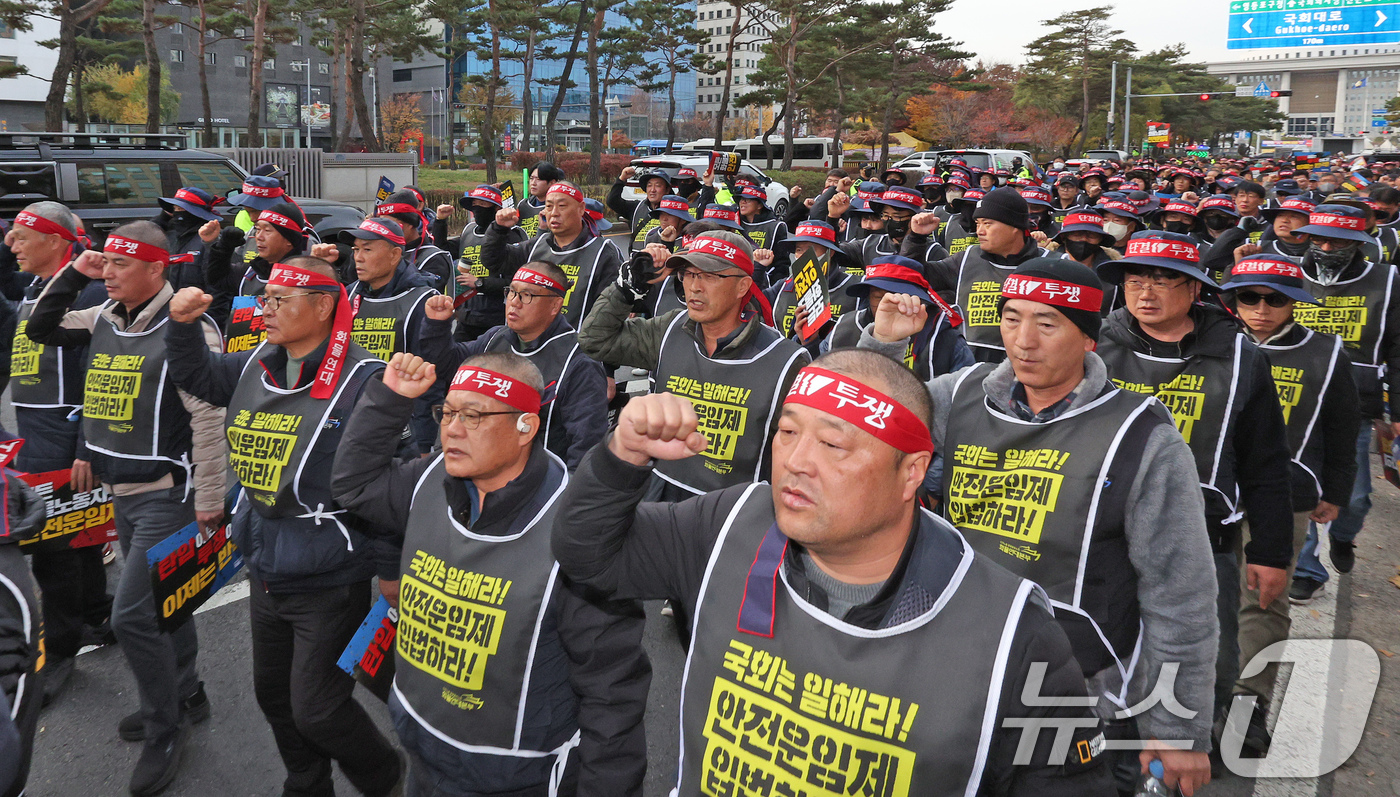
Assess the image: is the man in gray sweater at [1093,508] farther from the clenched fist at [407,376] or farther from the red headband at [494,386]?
the clenched fist at [407,376]

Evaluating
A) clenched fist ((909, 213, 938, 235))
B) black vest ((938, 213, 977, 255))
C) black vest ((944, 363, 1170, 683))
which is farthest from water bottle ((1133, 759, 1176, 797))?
black vest ((938, 213, 977, 255))

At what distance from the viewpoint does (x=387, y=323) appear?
19.4 ft

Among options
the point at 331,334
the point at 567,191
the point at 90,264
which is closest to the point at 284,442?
the point at 331,334

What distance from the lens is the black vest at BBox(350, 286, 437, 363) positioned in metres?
5.89

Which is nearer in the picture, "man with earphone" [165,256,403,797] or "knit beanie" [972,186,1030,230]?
"man with earphone" [165,256,403,797]

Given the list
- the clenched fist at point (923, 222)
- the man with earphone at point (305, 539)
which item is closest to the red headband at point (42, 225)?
the man with earphone at point (305, 539)

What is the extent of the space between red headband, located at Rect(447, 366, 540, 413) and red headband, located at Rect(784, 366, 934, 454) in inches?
48.8

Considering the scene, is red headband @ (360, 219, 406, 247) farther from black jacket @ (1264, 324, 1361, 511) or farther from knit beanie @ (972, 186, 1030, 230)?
black jacket @ (1264, 324, 1361, 511)

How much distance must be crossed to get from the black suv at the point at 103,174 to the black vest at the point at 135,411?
7487mm

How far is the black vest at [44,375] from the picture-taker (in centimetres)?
498

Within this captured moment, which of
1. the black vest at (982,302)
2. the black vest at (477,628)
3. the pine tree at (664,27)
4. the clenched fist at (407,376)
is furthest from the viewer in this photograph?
the pine tree at (664,27)

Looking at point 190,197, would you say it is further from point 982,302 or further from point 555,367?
point 982,302

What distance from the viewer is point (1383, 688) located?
16.4 ft

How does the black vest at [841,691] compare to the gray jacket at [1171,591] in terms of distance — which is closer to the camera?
the black vest at [841,691]
